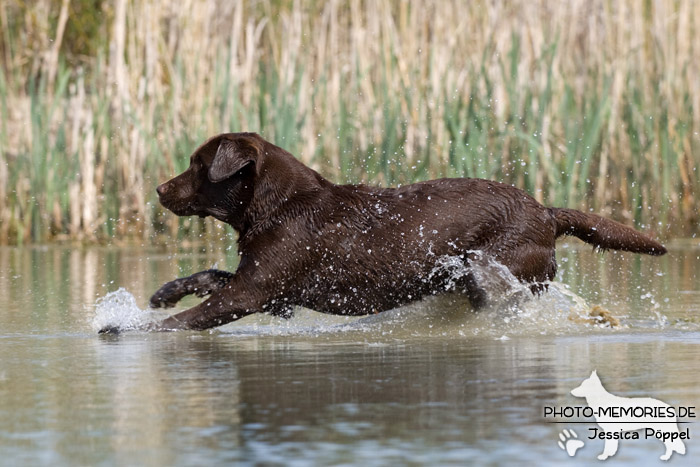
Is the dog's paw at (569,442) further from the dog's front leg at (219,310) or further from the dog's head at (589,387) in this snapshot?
the dog's front leg at (219,310)

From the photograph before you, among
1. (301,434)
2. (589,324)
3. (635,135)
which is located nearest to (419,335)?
(589,324)

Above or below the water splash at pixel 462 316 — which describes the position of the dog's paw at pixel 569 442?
below

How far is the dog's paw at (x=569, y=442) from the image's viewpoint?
3651 mm

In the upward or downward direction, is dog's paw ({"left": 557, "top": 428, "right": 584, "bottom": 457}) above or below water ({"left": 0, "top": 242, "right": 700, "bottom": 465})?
below

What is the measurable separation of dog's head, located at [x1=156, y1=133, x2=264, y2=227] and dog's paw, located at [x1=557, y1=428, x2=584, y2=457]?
3.23 metres

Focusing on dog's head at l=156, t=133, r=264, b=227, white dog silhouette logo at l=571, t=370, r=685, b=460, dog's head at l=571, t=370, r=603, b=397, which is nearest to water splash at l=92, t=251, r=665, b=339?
dog's head at l=156, t=133, r=264, b=227

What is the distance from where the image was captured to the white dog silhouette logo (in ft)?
12.2

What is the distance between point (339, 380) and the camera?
488 cm

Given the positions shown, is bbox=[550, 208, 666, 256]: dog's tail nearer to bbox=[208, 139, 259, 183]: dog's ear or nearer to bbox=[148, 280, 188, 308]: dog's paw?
bbox=[208, 139, 259, 183]: dog's ear

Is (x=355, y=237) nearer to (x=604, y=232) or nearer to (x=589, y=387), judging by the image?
(x=604, y=232)

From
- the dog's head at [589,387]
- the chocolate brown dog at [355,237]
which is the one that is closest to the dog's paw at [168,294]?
the chocolate brown dog at [355,237]

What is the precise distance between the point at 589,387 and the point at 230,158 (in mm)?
2832

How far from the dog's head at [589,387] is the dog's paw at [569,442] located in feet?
1.79

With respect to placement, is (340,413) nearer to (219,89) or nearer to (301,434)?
(301,434)
